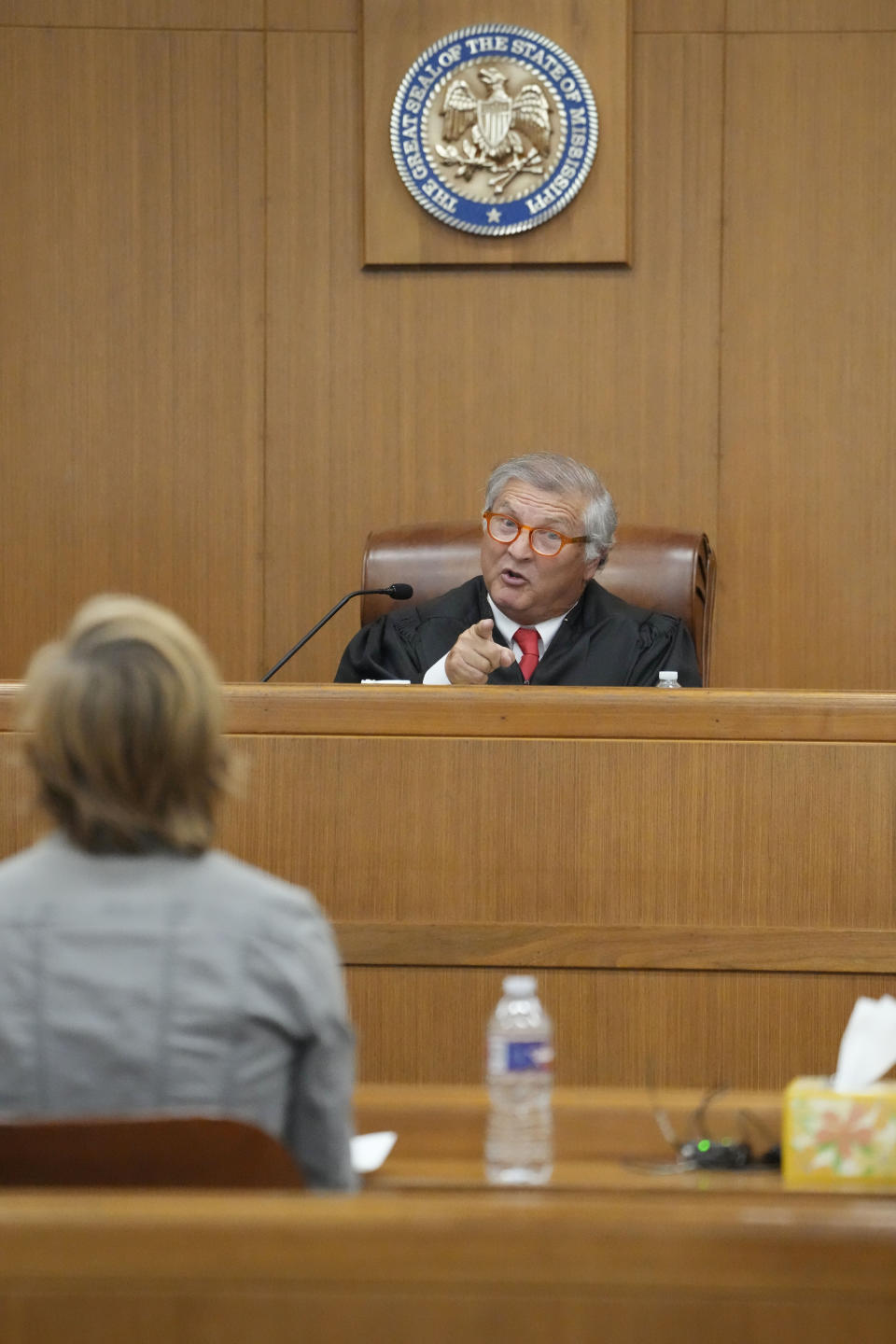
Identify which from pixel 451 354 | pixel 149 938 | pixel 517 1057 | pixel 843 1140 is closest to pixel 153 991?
pixel 149 938

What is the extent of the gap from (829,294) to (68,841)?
3.31 metres

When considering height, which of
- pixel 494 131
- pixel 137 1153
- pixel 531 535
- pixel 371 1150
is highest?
pixel 494 131

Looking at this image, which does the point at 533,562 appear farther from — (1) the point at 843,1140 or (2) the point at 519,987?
(1) the point at 843,1140

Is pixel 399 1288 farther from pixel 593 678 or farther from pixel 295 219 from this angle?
pixel 295 219

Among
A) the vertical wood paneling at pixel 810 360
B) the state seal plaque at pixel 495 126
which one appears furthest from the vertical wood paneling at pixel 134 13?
the vertical wood paneling at pixel 810 360

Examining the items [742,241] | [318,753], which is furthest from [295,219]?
[318,753]

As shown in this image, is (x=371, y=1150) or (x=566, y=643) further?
(x=566, y=643)

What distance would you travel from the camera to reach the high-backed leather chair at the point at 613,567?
3139 millimetres

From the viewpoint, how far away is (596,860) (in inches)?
78.5

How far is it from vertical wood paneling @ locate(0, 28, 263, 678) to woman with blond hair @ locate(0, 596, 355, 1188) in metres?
2.98

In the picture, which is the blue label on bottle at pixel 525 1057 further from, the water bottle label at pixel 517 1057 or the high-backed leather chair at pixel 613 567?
the high-backed leather chair at pixel 613 567

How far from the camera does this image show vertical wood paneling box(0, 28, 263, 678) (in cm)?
406

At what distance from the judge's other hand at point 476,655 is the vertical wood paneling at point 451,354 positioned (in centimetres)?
132

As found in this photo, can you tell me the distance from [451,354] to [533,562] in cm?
121
